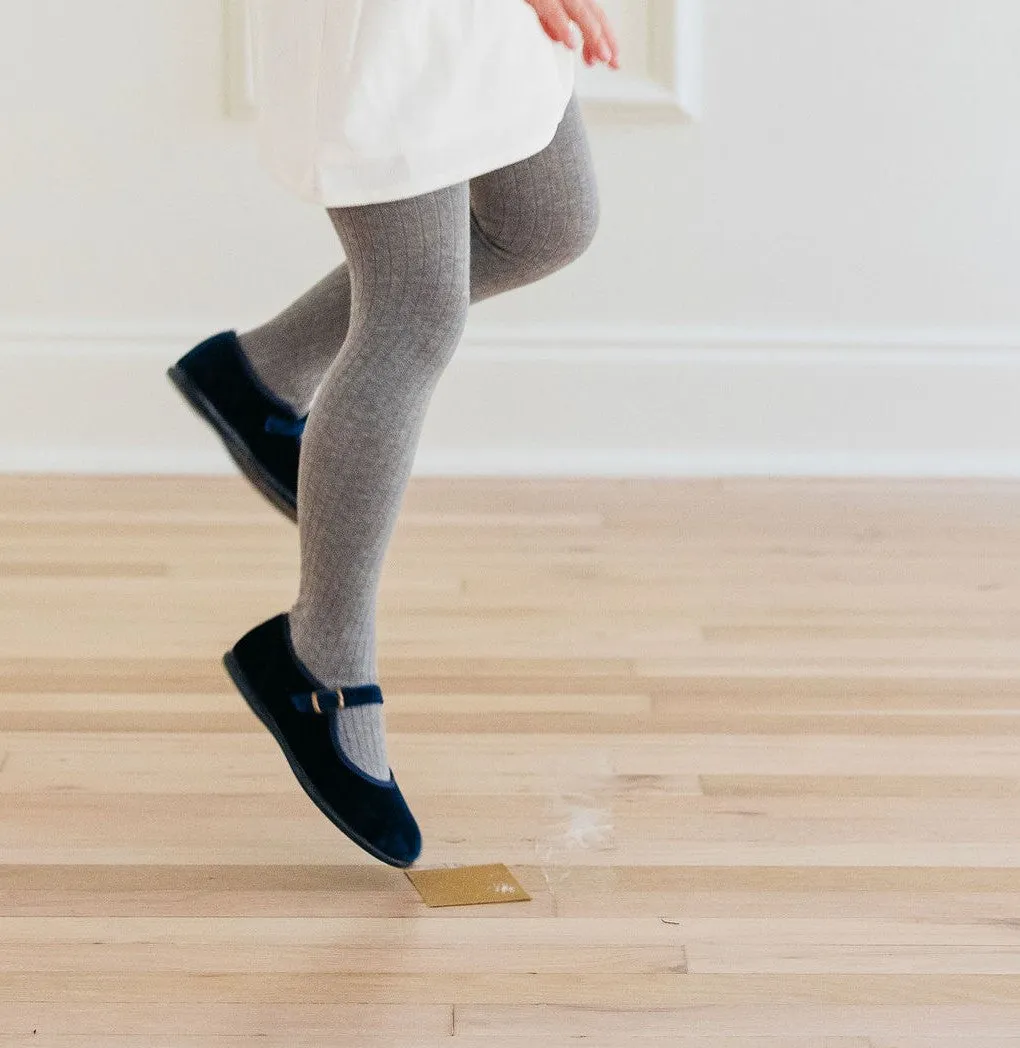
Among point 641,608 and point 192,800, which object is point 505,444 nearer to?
point 641,608

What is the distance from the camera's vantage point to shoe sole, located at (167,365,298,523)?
1.14 m

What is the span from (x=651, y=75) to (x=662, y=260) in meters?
0.28

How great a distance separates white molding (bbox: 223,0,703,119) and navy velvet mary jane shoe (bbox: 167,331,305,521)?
102 cm

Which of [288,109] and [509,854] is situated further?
[509,854]

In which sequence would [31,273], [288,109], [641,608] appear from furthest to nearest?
[31,273]
[641,608]
[288,109]

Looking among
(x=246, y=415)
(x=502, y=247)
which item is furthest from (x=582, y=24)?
(x=246, y=415)

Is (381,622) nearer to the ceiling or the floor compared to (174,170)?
nearer to the floor

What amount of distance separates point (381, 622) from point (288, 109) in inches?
30.9

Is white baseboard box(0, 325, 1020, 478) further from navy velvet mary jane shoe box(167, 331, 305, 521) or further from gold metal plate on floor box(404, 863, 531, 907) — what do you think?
gold metal plate on floor box(404, 863, 531, 907)

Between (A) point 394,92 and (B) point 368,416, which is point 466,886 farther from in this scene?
(A) point 394,92

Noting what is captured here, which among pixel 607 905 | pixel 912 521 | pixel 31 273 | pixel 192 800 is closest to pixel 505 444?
pixel 912 521

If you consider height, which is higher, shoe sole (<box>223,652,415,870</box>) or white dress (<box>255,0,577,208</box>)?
white dress (<box>255,0,577,208</box>)

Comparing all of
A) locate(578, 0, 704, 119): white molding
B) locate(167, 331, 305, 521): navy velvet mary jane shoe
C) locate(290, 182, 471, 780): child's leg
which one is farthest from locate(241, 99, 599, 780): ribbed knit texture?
locate(578, 0, 704, 119): white molding

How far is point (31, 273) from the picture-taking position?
2166 mm
